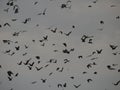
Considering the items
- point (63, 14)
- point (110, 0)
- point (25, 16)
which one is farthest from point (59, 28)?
point (110, 0)

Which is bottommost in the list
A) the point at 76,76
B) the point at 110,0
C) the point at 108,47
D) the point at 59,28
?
the point at 76,76

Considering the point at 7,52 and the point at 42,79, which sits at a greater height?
the point at 7,52

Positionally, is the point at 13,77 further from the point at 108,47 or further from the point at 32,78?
the point at 108,47

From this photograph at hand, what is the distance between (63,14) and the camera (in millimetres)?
6910

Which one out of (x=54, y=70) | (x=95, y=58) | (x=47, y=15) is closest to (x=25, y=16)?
(x=47, y=15)

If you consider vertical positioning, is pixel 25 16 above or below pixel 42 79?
above

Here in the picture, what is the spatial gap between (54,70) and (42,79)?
0.31 meters

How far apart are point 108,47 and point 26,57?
1705 millimetres

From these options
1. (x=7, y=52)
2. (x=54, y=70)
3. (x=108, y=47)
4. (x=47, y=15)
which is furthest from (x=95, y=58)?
(x=7, y=52)

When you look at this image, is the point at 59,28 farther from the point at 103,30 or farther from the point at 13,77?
the point at 13,77

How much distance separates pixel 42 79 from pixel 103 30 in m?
1.61

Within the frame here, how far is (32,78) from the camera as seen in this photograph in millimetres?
6996

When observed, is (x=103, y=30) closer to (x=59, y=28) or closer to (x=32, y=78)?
(x=59, y=28)

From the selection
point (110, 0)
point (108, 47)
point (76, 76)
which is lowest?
point (76, 76)
